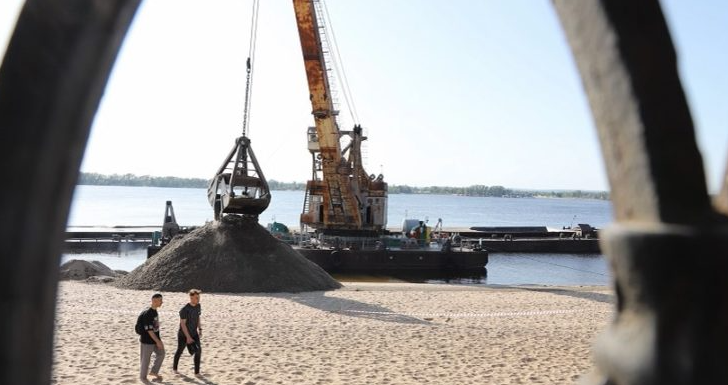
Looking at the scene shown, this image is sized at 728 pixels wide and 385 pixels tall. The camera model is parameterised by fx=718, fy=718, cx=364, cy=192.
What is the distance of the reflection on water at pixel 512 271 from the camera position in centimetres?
3278

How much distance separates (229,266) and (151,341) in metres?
12.2

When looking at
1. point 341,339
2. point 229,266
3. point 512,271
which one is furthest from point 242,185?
point 512,271

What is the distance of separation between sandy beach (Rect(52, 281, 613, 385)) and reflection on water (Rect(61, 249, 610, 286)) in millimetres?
13747

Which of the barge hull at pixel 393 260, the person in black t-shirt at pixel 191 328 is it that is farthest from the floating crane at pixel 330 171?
the person in black t-shirt at pixel 191 328

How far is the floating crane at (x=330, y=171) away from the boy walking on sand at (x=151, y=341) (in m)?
23.7

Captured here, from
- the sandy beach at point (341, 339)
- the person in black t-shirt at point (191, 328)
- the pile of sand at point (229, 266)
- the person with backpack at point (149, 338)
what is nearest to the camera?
the person with backpack at point (149, 338)

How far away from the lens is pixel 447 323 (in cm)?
1377

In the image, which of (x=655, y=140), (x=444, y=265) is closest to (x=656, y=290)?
(x=655, y=140)

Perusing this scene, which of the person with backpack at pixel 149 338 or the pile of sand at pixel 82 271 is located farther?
the pile of sand at pixel 82 271

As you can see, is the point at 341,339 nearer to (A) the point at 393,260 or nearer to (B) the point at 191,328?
(B) the point at 191,328

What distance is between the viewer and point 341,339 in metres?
11.7

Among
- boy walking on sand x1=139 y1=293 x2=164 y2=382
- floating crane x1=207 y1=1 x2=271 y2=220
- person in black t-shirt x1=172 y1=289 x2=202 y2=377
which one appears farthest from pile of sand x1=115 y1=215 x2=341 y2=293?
boy walking on sand x1=139 y1=293 x2=164 y2=382

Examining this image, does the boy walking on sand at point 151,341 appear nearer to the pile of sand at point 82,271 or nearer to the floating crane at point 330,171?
the pile of sand at point 82,271

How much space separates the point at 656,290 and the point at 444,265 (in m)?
33.7
